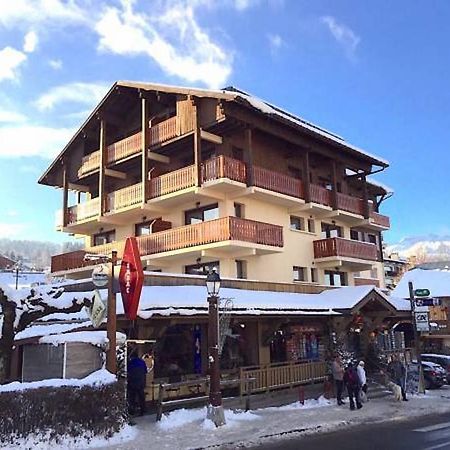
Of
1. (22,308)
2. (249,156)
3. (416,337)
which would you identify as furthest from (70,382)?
(249,156)

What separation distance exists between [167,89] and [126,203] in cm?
609

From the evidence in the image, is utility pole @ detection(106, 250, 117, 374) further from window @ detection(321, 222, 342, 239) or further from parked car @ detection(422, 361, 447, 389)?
window @ detection(321, 222, 342, 239)

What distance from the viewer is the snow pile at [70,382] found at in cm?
1116

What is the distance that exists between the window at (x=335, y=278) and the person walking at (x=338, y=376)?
11.7 metres

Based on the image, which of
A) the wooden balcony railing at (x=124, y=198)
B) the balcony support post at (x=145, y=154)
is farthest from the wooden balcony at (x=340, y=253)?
the wooden balcony railing at (x=124, y=198)

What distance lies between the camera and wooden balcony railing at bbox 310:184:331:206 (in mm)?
28005

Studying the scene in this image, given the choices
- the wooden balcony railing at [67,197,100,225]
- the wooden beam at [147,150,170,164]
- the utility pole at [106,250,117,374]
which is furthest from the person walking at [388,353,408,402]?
the wooden balcony railing at [67,197,100,225]

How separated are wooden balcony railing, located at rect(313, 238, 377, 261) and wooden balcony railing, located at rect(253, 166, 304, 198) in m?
2.89

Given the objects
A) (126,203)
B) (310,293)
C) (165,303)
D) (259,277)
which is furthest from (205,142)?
(165,303)

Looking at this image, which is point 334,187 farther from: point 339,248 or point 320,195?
point 339,248

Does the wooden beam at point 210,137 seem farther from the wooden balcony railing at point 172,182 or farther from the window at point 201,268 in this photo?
the window at point 201,268

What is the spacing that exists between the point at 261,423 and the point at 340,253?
14953 mm

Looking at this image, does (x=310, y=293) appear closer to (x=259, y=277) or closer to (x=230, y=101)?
(x=259, y=277)

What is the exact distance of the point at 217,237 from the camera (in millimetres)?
23047
